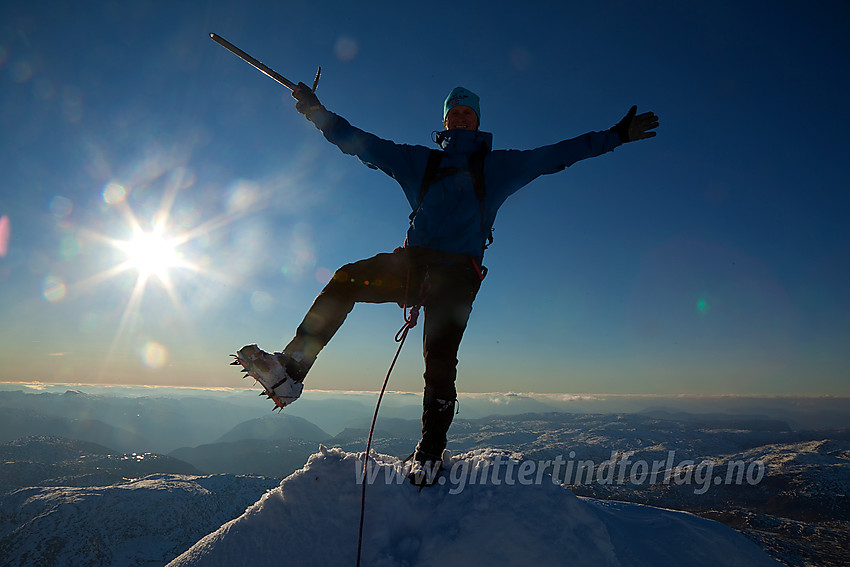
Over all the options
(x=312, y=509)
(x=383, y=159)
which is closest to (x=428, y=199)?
(x=383, y=159)

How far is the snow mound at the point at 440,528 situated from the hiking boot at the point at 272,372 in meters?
0.90

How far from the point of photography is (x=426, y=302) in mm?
4641

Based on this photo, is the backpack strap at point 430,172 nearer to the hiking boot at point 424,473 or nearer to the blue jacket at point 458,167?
the blue jacket at point 458,167

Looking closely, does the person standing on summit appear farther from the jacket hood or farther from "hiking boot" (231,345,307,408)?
"hiking boot" (231,345,307,408)

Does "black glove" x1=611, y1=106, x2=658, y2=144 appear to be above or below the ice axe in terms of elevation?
below

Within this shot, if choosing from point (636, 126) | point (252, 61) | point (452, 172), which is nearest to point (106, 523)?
point (252, 61)

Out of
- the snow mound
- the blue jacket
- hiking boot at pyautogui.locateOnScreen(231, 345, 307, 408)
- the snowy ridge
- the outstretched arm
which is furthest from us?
the snowy ridge

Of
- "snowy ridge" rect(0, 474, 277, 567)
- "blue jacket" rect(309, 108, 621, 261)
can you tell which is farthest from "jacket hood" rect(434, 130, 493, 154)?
"snowy ridge" rect(0, 474, 277, 567)

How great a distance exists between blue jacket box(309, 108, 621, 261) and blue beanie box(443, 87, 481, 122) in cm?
59

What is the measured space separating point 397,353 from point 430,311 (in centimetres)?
64

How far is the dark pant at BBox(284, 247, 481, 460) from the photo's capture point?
429 centimetres

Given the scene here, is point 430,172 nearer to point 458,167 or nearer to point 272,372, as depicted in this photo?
point 458,167

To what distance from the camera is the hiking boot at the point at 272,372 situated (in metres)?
3.67

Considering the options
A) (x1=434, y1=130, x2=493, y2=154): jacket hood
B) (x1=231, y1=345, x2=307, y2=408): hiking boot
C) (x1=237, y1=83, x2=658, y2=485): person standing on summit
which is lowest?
(x1=231, y1=345, x2=307, y2=408): hiking boot
